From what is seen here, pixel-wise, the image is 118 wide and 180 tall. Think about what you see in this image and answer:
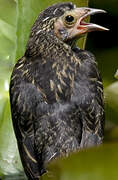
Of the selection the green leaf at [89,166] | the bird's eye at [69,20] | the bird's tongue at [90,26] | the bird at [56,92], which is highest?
the bird's eye at [69,20]

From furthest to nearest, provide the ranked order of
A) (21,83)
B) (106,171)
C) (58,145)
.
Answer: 1. (21,83)
2. (58,145)
3. (106,171)

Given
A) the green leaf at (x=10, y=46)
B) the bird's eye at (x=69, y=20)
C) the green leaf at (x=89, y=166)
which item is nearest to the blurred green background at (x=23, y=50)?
the green leaf at (x=10, y=46)

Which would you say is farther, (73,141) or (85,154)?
(73,141)

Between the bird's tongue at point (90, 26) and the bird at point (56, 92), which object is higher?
the bird's tongue at point (90, 26)

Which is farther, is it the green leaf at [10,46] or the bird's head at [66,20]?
the green leaf at [10,46]

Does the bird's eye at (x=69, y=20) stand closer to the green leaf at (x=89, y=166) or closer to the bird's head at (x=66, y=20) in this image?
the bird's head at (x=66, y=20)

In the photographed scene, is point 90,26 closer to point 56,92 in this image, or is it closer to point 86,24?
point 86,24

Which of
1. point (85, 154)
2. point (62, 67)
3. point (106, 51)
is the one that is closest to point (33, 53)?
point (62, 67)

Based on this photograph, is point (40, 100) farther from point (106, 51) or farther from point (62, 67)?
point (106, 51)
